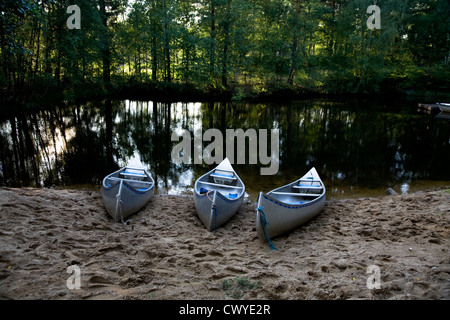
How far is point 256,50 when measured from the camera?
100 feet

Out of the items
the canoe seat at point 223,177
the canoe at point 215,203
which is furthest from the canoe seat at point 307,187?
the canoe seat at point 223,177

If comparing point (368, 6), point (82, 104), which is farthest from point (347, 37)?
point (82, 104)

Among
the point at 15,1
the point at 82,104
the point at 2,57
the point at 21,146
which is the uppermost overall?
the point at 2,57

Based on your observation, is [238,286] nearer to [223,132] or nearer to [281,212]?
[281,212]

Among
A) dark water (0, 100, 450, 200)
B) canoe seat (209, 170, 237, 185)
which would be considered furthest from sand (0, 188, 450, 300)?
dark water (0, 100, 450, 200)

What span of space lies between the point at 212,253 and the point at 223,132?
12.4m

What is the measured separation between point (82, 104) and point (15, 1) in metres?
18.3

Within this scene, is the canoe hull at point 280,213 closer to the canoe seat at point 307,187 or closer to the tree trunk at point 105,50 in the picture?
the canoe seat at point 307,187

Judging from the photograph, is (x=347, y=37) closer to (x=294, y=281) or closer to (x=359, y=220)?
(x=359, y=220)

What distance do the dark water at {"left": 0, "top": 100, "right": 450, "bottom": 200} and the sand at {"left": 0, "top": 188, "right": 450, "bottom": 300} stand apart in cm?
232

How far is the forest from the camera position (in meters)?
26.9

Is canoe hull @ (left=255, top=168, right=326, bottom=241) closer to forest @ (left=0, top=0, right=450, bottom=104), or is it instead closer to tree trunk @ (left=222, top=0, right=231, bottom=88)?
forest @ (left=0, top=0, right=450, bottom=104)

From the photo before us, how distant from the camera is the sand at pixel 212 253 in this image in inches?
132
